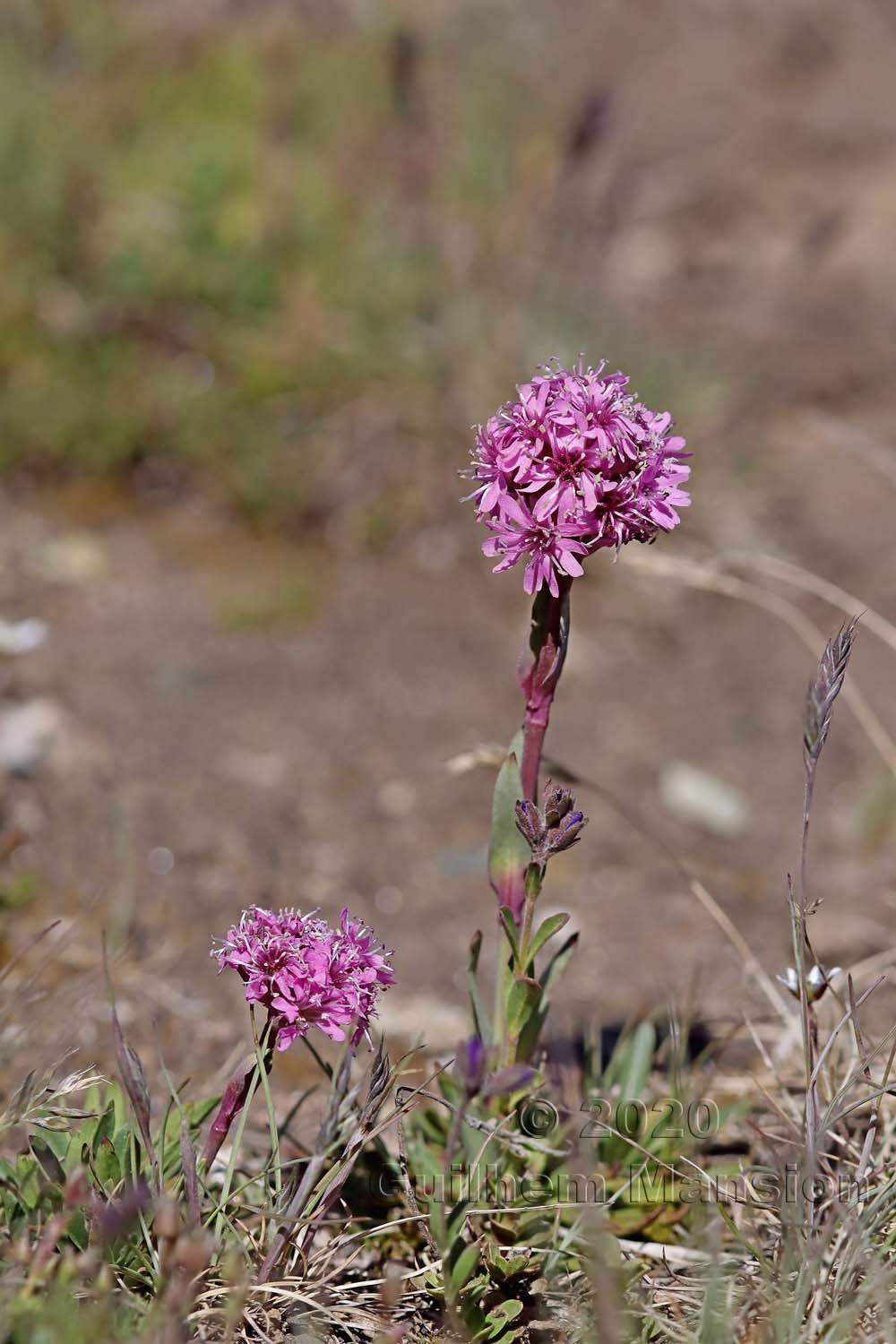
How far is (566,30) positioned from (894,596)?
438 cm

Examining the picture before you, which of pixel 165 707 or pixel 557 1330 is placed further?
pixel 165 707

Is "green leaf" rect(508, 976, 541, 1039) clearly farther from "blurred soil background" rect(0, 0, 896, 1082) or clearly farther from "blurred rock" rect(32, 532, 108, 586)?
"blurred rock" rect(32, 532, 108, 586)

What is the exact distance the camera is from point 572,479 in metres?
1.47

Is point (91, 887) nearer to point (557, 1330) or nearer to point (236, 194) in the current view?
point (557, 1330)

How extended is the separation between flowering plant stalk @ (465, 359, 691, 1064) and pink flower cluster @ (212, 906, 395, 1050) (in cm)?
21

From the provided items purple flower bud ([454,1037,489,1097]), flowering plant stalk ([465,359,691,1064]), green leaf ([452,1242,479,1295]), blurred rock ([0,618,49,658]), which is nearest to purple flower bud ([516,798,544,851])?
flowering plant stalk ([465,359,691,1064])

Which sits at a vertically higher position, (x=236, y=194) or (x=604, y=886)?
(x=236, y=194)

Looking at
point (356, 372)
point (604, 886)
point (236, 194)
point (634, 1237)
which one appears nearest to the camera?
point (634, 1237)

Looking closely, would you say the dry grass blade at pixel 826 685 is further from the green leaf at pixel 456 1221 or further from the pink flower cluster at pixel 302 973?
the green leaf at pixel 456 1221

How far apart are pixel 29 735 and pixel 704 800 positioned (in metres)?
1.75

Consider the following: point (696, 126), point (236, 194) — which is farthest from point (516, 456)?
point (696, 126)

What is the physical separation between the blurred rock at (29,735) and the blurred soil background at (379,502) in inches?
0.5

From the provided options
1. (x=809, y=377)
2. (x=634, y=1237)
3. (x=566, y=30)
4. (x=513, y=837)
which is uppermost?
(x=566, y=30)

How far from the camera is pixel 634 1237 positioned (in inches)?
71.6
